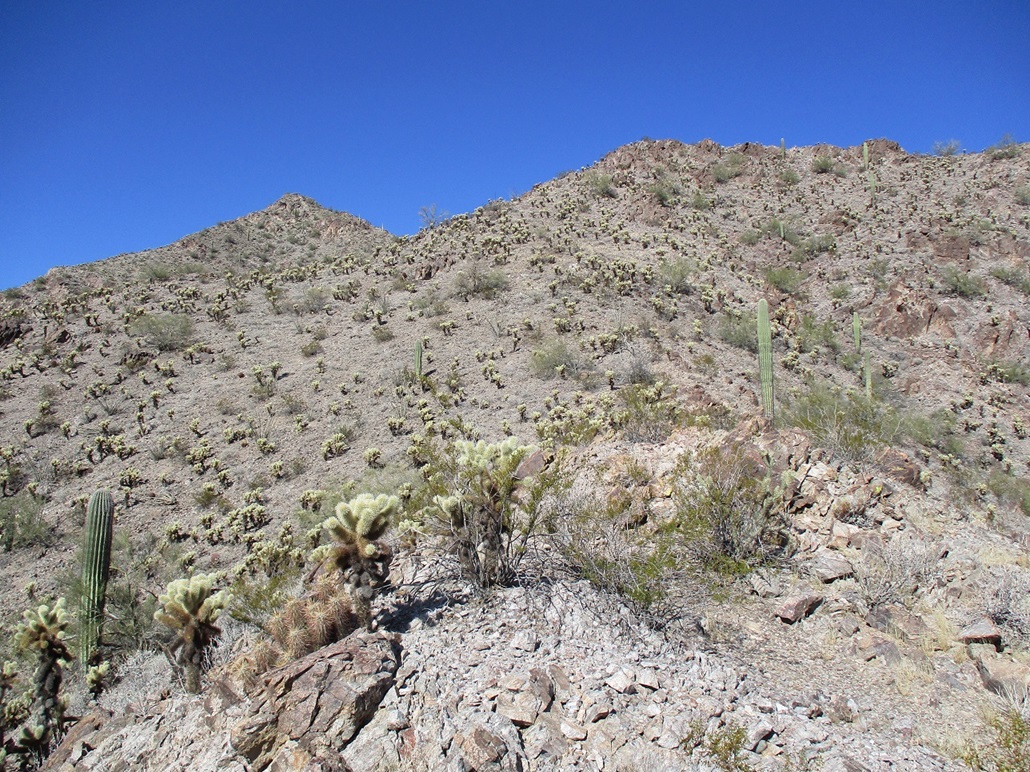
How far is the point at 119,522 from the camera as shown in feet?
36.8

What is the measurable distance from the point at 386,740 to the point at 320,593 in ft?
5.01

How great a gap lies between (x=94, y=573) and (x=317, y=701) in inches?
255

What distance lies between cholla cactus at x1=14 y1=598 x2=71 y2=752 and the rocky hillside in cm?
39

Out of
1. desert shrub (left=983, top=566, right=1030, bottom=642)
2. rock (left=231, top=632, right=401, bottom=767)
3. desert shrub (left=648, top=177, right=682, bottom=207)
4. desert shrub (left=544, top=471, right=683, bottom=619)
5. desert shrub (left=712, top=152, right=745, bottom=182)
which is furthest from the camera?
desert shrub (left=712, top=152, right=745, bottom=182)

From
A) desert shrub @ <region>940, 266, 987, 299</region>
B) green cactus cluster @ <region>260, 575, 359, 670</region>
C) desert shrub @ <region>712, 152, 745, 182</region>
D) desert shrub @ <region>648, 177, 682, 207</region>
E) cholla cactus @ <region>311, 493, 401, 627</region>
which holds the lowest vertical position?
green cactus cluster @ <region>260, 575, 359, 670</region>

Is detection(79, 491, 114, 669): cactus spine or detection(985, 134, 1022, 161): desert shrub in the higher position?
detection(985, 134, 1022, 161): desert shrub

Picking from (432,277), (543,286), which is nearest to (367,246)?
(432,277)

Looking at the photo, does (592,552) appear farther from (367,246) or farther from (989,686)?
(367,246)

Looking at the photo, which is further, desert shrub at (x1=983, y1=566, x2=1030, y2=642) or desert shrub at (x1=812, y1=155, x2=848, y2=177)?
desert shrub at (x1=812, y1=155, x2=848, y2=177)

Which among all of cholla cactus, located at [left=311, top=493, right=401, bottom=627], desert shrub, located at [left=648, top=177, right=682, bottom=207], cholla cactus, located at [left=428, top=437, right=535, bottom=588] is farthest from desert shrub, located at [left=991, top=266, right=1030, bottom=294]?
cholla cactus, located at [left=311, top=493, right=401, bottom=627]

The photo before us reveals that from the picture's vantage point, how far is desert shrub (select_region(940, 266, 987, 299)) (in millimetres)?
20641

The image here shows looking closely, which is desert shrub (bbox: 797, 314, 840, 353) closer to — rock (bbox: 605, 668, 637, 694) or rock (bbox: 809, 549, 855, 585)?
rock (bbox: 809, 549, 855, 585)

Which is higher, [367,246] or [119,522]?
[367,246]

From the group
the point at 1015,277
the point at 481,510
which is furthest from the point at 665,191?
the point at 481,510
